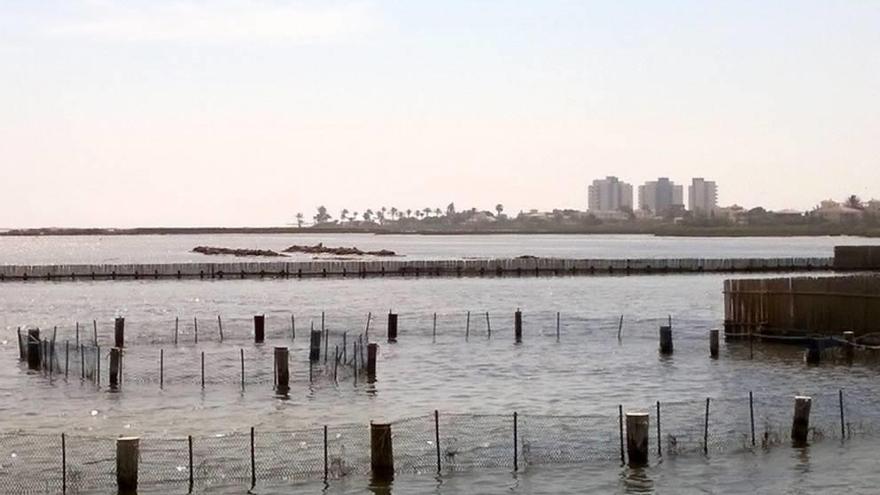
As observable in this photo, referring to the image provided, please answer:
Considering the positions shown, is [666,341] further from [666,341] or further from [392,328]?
[392,328]

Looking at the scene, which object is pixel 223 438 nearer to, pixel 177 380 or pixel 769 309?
pixel 177 380

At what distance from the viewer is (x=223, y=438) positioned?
3625 cm

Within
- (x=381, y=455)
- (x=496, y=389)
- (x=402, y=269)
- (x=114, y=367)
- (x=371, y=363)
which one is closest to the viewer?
(x=381, y=455)

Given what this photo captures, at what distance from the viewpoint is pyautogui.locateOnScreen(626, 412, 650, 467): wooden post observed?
3168 cm

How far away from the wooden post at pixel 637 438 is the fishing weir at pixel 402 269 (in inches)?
4400

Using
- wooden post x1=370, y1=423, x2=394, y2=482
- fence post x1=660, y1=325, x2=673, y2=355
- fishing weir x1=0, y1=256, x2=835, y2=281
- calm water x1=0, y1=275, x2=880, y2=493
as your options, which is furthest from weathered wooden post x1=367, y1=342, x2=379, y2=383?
fishing weir x1=0, y1=256, x2=835, y2=281

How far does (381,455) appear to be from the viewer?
Answer: 3070cm

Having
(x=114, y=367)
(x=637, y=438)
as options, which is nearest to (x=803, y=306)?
(x=114, y=367)

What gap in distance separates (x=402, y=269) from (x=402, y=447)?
117 meters

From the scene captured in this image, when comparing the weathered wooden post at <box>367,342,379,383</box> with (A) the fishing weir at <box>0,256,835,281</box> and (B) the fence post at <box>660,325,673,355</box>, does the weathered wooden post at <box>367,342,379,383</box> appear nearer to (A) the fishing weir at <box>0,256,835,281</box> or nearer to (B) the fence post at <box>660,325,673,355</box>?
(B) the fence post at <box>660,325,673,355</box>

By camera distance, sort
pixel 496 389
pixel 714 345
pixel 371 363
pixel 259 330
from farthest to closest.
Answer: pixel 259 330, pixel 714 345, pixel 371 363, pixel 496 389

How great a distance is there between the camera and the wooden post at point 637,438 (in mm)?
31683

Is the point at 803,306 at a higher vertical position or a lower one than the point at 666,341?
higher

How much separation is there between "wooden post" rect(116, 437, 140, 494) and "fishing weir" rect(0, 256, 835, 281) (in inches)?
4424
